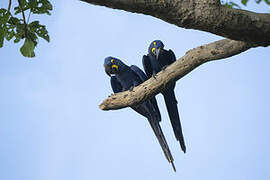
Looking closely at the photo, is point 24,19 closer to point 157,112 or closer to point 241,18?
point 241,18

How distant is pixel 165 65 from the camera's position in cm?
457

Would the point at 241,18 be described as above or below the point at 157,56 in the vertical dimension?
below

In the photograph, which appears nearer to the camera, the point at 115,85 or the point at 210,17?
the point at 210,17

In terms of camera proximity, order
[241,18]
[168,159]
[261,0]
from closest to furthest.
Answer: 1. [241,18]
2. [261,0]
3. [168,159]

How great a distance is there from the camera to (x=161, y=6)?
1996 mm

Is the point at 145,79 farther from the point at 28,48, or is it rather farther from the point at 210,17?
the point at 210,17

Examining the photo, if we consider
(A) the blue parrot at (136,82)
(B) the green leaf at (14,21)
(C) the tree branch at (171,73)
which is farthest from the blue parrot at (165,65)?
(B) the green leaf at (14,21)

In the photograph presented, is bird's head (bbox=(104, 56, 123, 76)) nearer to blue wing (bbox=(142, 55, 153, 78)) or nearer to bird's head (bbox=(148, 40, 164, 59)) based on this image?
blue wing (bbox=(142, 55, 153, 78))

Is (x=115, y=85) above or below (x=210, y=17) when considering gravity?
above

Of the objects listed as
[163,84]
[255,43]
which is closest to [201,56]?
[163,84]

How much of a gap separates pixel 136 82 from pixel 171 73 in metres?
1.44

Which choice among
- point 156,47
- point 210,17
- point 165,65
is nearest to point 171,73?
point 210,17

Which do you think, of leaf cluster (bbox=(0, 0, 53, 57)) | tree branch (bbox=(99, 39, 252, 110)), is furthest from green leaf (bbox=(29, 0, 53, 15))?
tree branch (bbox=(99, 39, 252, 110))

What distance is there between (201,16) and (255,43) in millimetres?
539
